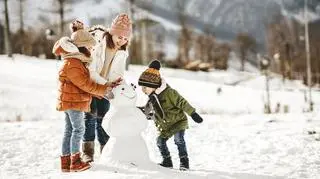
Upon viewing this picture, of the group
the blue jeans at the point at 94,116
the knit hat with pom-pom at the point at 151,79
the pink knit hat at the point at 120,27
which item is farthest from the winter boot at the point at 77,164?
the pink knit hat at the point at 120,27

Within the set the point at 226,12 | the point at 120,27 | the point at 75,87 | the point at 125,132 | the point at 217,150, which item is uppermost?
the point at 226,12

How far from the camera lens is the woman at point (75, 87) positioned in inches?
193

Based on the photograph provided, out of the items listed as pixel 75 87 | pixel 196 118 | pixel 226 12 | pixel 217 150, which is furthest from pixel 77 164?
pixel 226 12

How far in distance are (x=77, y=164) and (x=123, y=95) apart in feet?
2.84

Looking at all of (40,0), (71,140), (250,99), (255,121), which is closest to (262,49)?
(40,0)

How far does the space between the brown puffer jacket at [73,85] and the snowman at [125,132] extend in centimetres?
39

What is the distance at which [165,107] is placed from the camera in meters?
5.39

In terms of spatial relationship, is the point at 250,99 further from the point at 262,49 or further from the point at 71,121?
the point at 262,49

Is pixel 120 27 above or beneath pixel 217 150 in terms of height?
above

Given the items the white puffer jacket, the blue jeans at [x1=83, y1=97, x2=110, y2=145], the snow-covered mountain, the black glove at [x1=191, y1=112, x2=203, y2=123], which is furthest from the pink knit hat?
the snow-covered mountain

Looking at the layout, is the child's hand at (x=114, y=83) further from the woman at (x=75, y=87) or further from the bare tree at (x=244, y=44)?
the bare tree at (x=244, y=44)

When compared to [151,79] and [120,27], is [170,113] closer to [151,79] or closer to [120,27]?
[151,79]

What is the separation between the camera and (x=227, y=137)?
8.04 m

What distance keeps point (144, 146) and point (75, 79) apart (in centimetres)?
102
